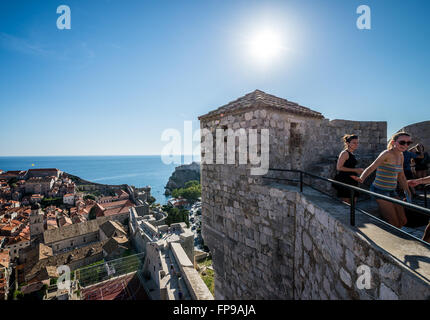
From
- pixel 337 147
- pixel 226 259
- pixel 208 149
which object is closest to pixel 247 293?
pixel 226 259

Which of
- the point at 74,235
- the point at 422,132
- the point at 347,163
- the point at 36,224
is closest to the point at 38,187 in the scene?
the point at 36,224

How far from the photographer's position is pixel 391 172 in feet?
8.94

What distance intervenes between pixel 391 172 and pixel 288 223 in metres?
1.98

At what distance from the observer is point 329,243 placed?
261 centimetres

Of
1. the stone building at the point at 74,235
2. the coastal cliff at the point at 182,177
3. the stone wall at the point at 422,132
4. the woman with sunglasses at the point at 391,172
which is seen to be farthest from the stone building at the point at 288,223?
the coastal cliff at the point at 182,177

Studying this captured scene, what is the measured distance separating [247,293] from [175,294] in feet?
24.1

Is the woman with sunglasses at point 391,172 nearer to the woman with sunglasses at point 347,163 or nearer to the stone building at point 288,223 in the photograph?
the stone building at point 288,223

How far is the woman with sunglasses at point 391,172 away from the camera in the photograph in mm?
2584

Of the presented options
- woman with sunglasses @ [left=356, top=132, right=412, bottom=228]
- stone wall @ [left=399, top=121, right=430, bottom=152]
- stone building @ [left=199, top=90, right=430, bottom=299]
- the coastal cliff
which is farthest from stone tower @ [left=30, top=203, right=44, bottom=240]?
the coastal cliff

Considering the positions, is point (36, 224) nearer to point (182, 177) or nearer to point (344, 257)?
point (344, 257)

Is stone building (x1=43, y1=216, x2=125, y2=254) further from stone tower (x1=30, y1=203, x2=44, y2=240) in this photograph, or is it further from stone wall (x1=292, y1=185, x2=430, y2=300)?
stone wall (x1=292, y1=185, x2=430, y2=300)

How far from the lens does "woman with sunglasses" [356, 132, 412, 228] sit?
2584 mm

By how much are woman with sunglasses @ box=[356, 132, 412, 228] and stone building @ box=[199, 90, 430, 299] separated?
1.53ft
